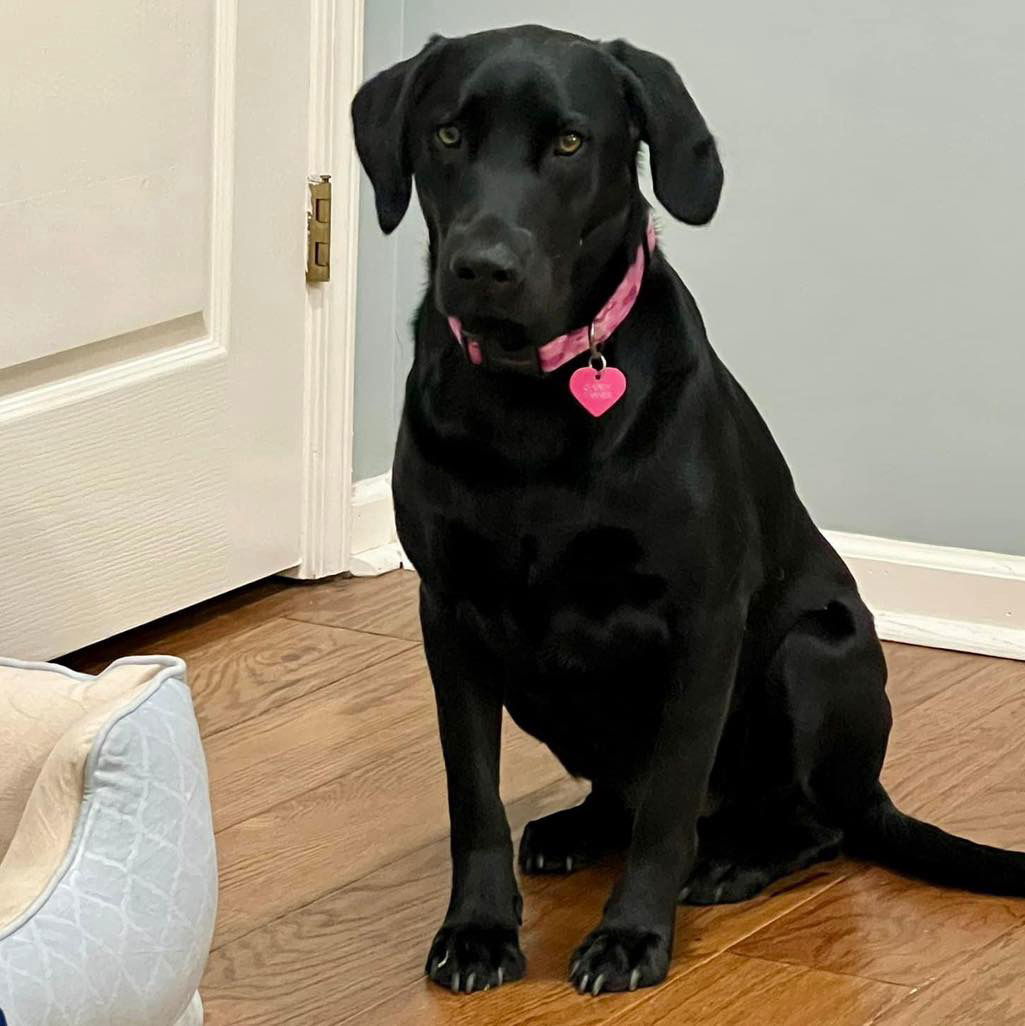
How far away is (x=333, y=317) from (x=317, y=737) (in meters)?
0.66

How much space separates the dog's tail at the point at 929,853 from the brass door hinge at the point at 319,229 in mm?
1064

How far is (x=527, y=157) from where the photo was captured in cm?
153

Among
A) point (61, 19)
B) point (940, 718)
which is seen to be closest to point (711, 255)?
point (940, 718)

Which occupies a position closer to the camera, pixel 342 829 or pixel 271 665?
pixel 342 829

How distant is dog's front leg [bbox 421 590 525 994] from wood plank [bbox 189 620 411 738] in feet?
1.80

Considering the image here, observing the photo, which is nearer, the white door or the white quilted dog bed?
the white quilted dog bed

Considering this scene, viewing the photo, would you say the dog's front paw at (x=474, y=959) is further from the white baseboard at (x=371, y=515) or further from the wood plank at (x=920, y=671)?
the white baseboard at (x=371, y=515)

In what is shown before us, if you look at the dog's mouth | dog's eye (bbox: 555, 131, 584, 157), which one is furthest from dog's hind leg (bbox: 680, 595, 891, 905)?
dog's eye (bbox: 555, 131, 584, 157)

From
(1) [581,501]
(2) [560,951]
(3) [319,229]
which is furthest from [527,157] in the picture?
(3) [319,229]

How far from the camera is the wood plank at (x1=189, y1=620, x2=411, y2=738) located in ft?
7.49

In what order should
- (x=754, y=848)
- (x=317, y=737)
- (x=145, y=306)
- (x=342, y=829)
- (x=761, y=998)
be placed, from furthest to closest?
1. (x=145, y=306)
2. (x=317, y=737)
3. (x=342, y=829)
4. (x=754, y=848)
5. (x=761, y=998)

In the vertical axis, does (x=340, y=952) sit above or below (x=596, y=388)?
below

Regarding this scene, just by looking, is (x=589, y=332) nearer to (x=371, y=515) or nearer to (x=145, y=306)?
(x=145, y=306)

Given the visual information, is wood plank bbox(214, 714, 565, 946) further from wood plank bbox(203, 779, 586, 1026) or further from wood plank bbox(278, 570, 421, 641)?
wood plank bbox(278, 570, 421, 641)
